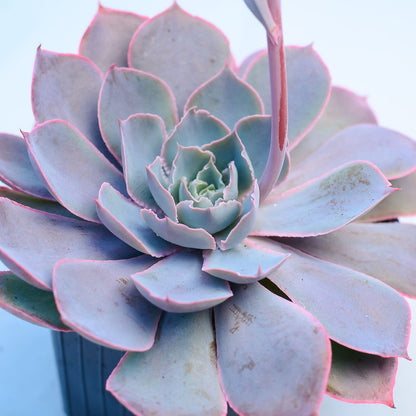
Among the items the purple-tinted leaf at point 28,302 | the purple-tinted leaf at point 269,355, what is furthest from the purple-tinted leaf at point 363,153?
the purple-tinted leaf at point 28,302

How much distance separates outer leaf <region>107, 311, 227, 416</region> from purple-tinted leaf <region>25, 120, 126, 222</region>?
0.16 m

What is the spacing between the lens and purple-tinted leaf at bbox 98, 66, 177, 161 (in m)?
0.69

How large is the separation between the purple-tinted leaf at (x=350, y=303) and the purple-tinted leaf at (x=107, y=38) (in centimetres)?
36

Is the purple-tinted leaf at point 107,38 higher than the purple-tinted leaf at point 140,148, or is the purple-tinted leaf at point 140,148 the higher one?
the purple-tinted leaf at point 107,38

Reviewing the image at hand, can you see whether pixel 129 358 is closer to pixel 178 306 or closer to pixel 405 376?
pixel 178 306

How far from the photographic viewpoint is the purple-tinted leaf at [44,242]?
1.70 feet

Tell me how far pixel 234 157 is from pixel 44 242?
24cm

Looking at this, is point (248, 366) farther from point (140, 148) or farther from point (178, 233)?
point (140, 148)

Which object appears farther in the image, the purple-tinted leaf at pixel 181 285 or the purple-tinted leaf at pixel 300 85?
the purple-tinted leaf at pixel 300 85

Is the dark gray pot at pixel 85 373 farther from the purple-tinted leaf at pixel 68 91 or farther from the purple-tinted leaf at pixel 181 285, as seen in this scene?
the purple-tinted leaf at pixel 68 91

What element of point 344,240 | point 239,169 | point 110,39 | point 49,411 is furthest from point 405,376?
point 110,39

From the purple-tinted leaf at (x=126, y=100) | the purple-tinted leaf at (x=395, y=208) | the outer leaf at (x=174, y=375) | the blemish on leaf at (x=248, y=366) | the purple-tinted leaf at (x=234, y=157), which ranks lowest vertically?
the outer leaf at (x=174, y=375)

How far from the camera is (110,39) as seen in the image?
75cm

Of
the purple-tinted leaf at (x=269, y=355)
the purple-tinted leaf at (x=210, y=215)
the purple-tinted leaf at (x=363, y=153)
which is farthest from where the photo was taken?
the purple-tinted leaf at (x=363, y=153)
